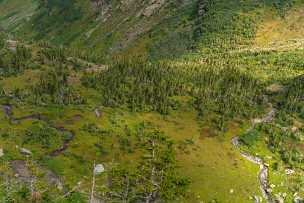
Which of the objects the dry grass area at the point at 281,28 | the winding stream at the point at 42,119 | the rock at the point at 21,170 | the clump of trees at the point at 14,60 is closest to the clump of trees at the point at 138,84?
the winding stream at the point at 42,119

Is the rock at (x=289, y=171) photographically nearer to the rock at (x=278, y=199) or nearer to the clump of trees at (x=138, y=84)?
the rock at (x=278, y=199)

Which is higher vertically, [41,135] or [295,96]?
[295,96]

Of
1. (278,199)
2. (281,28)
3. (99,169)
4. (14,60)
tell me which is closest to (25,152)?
(99,169)

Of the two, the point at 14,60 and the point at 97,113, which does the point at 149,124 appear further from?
the point at 14,60

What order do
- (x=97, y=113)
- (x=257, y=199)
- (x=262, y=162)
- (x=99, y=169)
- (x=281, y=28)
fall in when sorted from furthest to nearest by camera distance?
(x=281, y=28) < (x=97, y=113) < (x=262, y=162) < (x=99, y=169) < (x=257, y=199)

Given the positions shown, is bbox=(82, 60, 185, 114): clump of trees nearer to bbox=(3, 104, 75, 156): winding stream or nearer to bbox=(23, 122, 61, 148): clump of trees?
bbox=(3, 104, 75, 156): winding stream

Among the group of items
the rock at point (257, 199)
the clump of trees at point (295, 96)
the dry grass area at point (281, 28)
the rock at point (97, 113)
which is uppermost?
the dry grass area at point (281, 28)

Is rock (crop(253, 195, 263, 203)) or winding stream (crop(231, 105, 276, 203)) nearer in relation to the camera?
rock (crop(253, 195, 263, 203))

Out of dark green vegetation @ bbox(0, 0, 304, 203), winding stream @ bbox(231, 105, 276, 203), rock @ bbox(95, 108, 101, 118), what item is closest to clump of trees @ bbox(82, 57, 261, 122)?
dark green vegetation @ bbox(0, 0, 304, 203)
